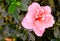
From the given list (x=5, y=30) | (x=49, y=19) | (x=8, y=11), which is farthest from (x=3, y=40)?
(x=49, y=19)

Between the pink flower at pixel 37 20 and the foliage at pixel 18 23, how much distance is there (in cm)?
5

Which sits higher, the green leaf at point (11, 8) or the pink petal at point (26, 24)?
the green leaf at point (11, 8)

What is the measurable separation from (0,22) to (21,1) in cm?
15

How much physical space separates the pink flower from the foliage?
0.15 ft

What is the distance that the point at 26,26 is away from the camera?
868 millimetres

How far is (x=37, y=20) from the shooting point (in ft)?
2.87

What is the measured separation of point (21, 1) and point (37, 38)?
208 millimetres

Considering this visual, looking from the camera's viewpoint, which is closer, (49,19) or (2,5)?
(49,19)

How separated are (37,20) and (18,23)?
0.11 m

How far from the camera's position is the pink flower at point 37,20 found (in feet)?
2.84

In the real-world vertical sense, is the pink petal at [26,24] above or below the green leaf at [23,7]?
below

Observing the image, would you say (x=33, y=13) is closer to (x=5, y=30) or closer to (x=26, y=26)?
(x=26, y=26)

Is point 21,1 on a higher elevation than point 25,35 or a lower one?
higher

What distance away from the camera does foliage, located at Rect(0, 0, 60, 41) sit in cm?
91
